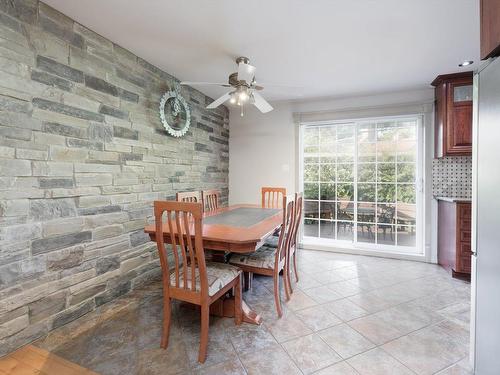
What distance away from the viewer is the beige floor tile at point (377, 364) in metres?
1.45

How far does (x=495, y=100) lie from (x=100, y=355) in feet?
8.73

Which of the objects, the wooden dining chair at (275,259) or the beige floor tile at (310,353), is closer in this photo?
the beige floor tile at (310,353)

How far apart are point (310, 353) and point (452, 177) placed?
3000 millimetres

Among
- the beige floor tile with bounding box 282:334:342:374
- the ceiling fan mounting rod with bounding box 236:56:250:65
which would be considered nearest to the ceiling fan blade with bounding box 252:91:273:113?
the ceiling fan mounting rod with bounding box 236:56:250:65

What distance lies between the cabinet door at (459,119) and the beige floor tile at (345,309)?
221 cm

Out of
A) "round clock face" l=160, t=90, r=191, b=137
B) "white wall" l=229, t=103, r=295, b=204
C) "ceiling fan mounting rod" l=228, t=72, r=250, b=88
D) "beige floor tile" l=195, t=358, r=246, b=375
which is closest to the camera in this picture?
"beige floor tile" l=195, t=358, r=246, b=375

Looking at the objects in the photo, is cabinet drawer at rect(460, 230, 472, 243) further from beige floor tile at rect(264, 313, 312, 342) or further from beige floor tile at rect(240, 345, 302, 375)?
beige floor tile at rect(240, 345, 302, 375)

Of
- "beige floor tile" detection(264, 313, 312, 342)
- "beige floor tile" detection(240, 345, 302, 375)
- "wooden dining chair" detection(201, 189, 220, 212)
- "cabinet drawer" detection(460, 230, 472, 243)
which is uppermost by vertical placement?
"wooden dining chair" detection(201, 189, 220, 212)

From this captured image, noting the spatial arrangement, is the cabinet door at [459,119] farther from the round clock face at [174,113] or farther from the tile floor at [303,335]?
the round clock face at [174,113]

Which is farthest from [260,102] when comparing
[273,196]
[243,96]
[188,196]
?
[273,196]

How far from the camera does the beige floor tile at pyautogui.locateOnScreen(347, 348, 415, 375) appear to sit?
145 centimetres

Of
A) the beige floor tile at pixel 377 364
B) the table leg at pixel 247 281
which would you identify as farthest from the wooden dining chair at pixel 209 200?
the beige floor tile at pixel 377 364

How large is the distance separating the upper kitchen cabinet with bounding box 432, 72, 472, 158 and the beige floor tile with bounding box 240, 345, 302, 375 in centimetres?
297

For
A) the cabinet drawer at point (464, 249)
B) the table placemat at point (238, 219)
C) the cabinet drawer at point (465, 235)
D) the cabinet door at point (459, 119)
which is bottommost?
the cabinet drawer at point (464, 249)
